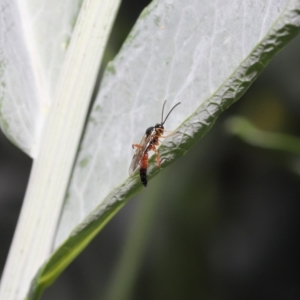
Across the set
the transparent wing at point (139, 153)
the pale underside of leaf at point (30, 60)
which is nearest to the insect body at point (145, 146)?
the transparent wing at point (139, 153)

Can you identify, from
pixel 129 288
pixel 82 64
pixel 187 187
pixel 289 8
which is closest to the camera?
pixel 289 8

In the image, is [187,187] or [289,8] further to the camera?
[187,187]

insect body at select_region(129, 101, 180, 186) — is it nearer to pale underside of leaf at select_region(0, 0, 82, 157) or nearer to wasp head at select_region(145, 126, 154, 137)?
wasp head at select_region(145, 126, 154, 137)

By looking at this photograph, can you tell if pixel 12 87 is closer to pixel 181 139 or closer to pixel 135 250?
pixel 181 139

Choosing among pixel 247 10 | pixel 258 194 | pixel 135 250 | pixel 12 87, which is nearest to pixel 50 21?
pixel 12 87

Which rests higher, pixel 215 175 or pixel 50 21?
pixel 215 175

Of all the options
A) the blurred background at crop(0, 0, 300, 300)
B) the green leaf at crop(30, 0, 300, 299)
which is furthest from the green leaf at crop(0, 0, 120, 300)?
the blurred background at crop(0, 0, 300, 300)

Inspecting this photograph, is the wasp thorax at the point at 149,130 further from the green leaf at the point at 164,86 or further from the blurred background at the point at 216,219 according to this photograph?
the blurred background at the point at 216,219
